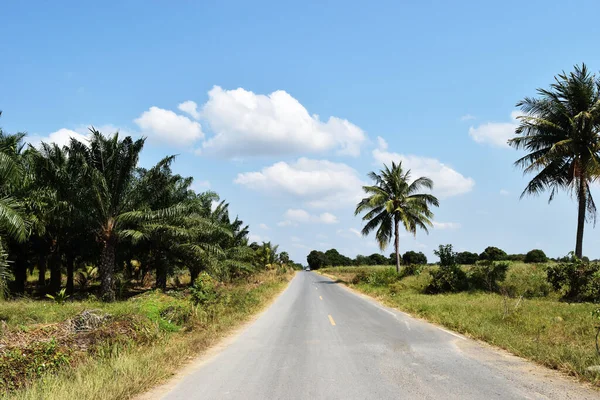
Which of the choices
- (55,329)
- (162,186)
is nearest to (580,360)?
(55,329)

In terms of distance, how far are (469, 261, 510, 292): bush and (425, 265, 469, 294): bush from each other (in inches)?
19.0

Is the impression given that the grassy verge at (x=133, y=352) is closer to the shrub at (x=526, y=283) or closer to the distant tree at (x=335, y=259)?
the shrub at (x=526, y=283)

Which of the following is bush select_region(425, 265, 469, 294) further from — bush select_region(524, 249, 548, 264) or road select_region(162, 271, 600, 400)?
bush select_region(524, 249, 548, 264)

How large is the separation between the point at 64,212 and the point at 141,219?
3.58 m

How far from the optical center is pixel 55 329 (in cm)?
890

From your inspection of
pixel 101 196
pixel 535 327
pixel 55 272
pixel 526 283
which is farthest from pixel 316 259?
pixel 535 327

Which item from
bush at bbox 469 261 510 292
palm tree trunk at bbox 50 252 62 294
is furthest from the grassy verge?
bush at bbox 469 261 510 292

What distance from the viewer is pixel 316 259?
133875mm

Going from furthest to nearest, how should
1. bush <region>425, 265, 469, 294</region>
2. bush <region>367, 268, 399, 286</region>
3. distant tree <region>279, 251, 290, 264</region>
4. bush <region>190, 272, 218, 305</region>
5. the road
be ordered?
1. distant tree <region>279, 251, 290, 264</region>
2. bush <region>367, 268, 399, 286</region>
3. bush <region>425, 265, 469, 294</region>
4. bush <region>190, 272, 218, 305</region>
5. the road

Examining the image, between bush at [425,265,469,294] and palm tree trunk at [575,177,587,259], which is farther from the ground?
palm tree trunk at [575,177,587,259]

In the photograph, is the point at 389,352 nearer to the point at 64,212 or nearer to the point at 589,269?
the point at 589,269

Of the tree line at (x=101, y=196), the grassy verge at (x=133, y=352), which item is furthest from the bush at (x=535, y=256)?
the grassy verge at (x=133, y=352)

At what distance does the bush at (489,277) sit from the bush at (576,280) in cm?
364

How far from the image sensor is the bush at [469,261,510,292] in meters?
22.4
